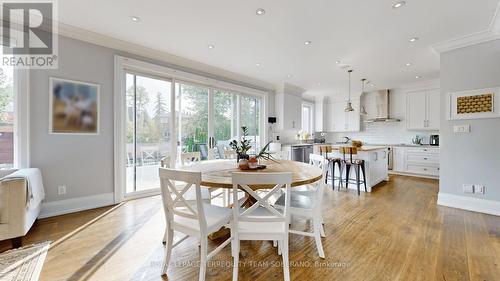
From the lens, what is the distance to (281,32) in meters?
3.09

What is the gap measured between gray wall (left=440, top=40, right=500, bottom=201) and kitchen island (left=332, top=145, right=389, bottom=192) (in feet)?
3.69

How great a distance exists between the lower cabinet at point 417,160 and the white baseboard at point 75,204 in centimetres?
702

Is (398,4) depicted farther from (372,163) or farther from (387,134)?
(387,134)

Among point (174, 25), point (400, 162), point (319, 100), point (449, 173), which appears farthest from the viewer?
point (319, 100)

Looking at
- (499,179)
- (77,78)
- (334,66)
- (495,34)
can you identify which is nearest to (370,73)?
(334,66)

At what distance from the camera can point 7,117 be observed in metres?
2.67

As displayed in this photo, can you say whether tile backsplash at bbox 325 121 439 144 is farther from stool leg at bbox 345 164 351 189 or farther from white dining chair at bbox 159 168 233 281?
white dining chair at bbox 159 168 233 281

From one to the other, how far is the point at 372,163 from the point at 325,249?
311 centimetres

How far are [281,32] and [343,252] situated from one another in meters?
2.86

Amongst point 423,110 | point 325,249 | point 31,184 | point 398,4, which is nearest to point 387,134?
point 423,110

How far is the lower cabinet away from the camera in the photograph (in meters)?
5.53

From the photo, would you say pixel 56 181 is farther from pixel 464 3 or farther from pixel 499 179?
pixel 499 179

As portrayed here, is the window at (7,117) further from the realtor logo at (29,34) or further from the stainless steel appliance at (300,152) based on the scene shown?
the stainless steel appliance at (300,152)

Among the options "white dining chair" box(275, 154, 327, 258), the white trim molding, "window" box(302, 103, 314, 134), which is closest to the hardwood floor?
"white dining chair" box(275, 154, 327, 258)
